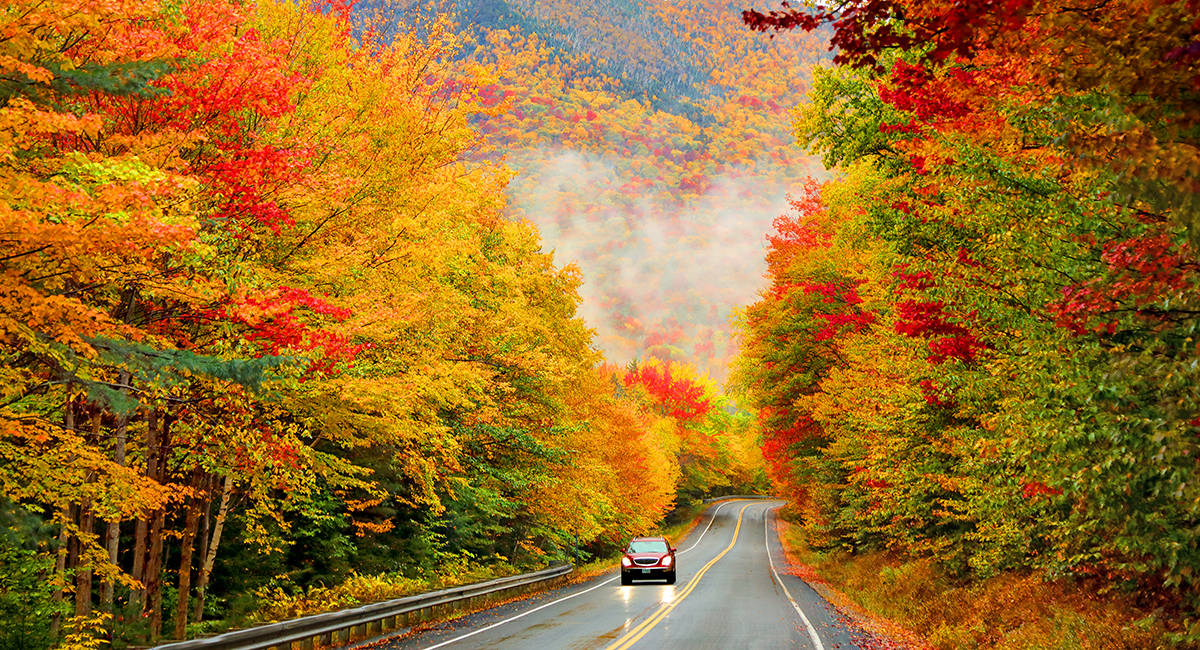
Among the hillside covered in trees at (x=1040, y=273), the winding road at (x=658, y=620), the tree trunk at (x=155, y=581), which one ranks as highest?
the hillside covered in trees at (x=1040, y=273)

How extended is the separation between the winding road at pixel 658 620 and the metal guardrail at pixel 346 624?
62 cm

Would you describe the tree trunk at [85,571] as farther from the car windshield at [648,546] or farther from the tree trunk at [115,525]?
the car windshield at [648,546]

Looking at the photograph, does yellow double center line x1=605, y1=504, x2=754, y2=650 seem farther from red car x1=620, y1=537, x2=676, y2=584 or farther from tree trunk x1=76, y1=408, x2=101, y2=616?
tree trunk x1=76, y1=408, x2=101, y2=616

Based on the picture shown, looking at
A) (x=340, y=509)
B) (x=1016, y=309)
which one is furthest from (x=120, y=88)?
(x=340, y=509)

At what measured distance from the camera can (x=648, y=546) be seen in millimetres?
26188

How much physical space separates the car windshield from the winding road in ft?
3.76

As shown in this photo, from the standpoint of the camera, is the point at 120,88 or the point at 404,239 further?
the point at 404,239

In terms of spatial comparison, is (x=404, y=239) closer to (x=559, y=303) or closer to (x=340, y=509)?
(x=340, y=509)

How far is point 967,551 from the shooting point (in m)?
16.8

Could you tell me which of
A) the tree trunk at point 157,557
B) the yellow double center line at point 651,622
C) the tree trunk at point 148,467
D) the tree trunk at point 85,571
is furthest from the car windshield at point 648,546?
the tree trunk at point 85,571

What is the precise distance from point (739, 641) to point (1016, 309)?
7242 millimetres

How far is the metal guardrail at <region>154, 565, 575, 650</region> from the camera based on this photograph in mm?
9398

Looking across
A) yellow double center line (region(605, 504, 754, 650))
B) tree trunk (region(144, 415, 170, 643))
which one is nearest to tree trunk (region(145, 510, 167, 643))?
tree trunk (region(144, 415, 170, 643))

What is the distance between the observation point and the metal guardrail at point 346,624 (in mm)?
9398
